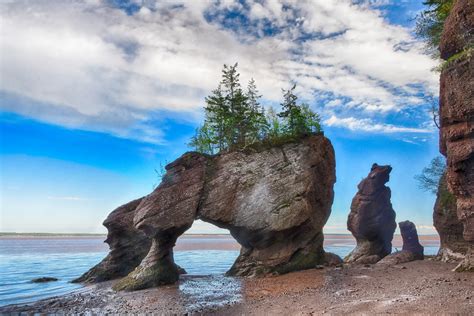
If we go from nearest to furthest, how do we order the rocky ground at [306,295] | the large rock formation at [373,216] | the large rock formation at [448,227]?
the rocky ground at [306,295] < the large rock formation at [448,227] < the large rock formation at [373,216]

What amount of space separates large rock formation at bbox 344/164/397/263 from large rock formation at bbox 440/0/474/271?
15.8 meters

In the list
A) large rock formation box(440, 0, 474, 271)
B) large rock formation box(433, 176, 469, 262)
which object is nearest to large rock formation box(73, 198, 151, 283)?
large rock formation box(433, 176, 469, 262)

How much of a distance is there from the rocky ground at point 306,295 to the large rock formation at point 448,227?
230cm

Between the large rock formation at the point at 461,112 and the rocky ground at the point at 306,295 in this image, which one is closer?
the rocky ground at the point at 306,295

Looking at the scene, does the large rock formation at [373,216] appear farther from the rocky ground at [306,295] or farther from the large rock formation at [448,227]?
the rocky ground at [306,295]

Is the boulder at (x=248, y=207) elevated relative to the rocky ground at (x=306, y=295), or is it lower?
elevated

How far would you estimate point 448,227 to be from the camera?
2809 centimetres

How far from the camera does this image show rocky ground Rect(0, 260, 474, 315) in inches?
590

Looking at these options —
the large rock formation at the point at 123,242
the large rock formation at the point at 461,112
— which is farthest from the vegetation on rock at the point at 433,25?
the large rock formation at the point at 123,242

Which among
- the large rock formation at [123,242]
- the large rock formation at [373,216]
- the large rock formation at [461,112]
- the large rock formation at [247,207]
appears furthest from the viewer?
the large rock formation at [373,216]

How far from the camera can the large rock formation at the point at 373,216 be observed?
38.3 m

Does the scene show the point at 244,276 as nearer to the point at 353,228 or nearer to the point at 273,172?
the point at 273,172

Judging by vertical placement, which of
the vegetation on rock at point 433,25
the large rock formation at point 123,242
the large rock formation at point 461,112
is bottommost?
the large rock formation at point 123,242

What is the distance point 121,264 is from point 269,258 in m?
15.0
